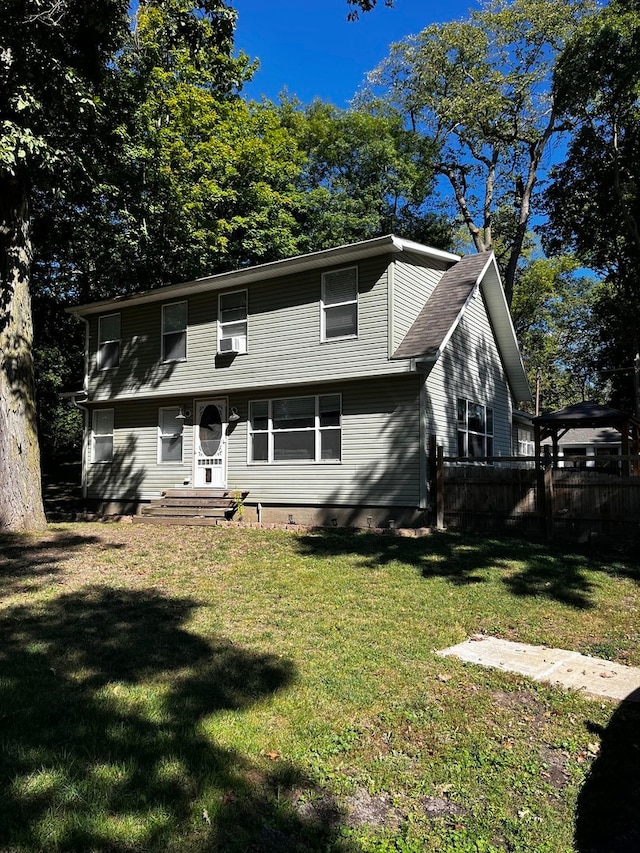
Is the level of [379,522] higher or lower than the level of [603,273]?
lower

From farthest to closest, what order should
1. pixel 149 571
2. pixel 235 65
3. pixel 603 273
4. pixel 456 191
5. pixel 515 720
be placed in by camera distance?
1. pixel 456 191
2. pixel 603 273
3. pixel 235 65
4. pixel 149 571
5. pixel 515 720

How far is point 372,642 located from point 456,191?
27.2 m

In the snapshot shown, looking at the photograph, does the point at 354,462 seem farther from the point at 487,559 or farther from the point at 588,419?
the point at 588,419

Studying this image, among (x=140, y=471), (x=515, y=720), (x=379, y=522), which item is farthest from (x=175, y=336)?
(x=515, y=720)

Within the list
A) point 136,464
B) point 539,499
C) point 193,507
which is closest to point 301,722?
point 539,499

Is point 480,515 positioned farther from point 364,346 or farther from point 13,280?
point 13,280

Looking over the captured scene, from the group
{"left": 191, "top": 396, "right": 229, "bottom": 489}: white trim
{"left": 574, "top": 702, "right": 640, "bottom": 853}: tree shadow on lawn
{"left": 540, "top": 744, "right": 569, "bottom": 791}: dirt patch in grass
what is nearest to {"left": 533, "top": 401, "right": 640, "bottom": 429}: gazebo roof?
{"left": 191, "top": 396, "right": 229, "bottom": 489}: white trim

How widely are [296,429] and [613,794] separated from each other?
11.0 metres

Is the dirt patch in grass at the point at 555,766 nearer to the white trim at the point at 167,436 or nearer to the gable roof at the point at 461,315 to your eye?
the gable roof at the point at 461,315

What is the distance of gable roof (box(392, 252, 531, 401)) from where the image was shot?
1196 cm

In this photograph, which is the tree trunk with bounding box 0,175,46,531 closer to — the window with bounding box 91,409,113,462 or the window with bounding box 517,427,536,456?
the window with bounding box 91,409,113,462

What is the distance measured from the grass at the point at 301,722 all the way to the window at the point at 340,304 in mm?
6883

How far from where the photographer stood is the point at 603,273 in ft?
86.6

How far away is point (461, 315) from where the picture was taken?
1300 cm
